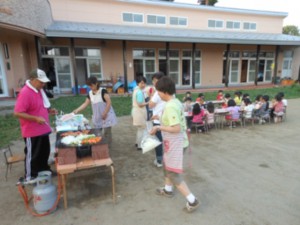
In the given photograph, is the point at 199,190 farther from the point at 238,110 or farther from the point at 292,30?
the point at 292,30

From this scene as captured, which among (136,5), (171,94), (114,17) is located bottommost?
(171,94)

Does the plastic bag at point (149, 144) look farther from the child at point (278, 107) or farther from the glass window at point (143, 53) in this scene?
the glass window at point (143, 53)

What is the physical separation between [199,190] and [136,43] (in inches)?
485

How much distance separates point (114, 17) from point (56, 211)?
1421 cm

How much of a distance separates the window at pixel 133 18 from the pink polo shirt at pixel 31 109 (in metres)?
13.3

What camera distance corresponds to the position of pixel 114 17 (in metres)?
14.4

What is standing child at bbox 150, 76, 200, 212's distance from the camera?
2354 mm

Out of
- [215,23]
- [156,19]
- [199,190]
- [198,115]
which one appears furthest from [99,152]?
[215,23]

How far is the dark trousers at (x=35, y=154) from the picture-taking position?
305 centimetres

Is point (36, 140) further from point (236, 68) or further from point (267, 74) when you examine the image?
point (267, 74)

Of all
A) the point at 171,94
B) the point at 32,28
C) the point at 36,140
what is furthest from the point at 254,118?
the point at 32,28

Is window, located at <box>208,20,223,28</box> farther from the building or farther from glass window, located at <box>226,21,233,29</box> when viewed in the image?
glass window, located at <box>226,21,233,29</box>

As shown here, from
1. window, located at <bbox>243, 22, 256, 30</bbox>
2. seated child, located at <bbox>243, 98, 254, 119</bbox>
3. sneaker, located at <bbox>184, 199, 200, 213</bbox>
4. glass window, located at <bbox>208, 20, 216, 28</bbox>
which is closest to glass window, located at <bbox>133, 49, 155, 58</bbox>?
glass window, located at <bbox>208, 20, 216, 28</bbox>

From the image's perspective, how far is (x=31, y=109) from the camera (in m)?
A: 2.92
